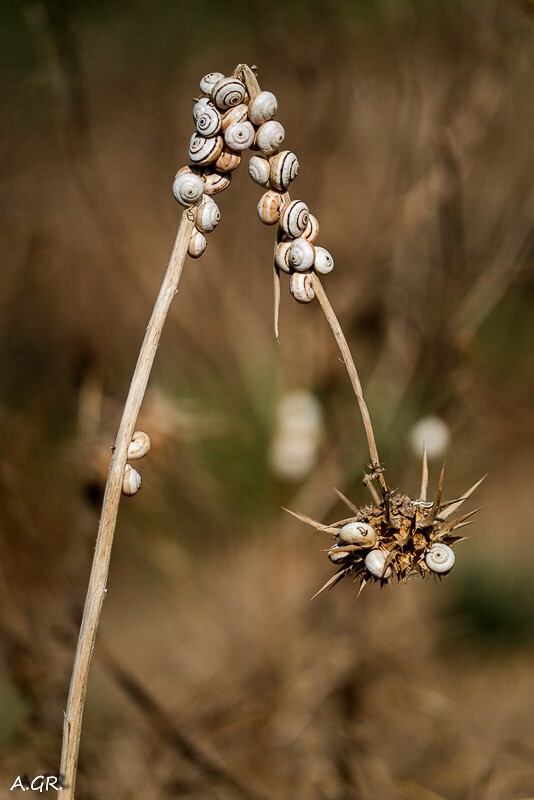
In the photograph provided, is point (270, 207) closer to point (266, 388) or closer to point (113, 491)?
point (113, 491)

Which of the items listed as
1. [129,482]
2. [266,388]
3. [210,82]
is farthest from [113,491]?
[266,388]

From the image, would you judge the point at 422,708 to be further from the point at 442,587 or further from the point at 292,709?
the point at 442,587

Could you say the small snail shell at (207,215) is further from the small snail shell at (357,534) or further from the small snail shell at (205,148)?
the small snail shell at (357,534)

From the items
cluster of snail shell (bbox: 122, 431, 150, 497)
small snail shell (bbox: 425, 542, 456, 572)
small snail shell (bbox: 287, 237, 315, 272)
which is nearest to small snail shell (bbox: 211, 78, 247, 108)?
small snail shell (bbox: 287, 237, 315, 272)

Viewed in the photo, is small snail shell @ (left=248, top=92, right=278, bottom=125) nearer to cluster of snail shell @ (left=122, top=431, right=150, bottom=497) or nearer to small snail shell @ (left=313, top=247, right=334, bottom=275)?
small snail shell @ (left=313, top=247, right=334, bottom=275)

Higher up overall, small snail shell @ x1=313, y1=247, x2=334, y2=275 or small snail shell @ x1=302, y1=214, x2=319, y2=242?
small snail shell @ x1=302, y1=214, x2=319, y2=242
